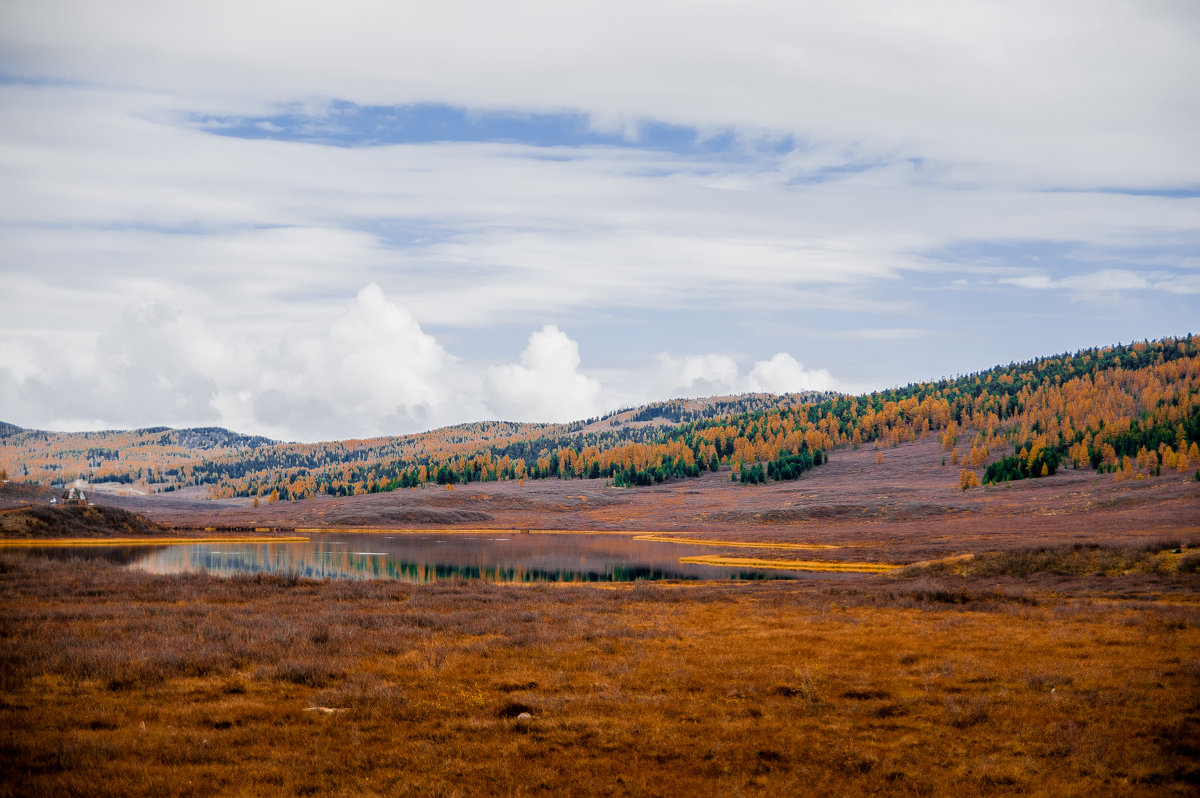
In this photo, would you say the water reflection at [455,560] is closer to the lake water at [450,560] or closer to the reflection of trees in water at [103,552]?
the lake water at [450,560]

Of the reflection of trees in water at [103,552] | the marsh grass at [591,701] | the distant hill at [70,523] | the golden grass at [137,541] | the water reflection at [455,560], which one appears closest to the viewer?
the marsh grass at [591,701]

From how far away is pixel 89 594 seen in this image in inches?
1443

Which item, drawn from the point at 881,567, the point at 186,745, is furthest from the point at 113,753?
the point at 881,567

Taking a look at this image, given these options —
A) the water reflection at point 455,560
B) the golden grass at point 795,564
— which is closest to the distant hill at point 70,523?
the water reflection at point 455,560

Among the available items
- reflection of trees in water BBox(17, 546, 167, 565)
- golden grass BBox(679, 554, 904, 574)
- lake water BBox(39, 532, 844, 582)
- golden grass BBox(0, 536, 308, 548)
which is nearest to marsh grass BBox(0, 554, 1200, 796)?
lake water BBox(39, 532, 844, 582)

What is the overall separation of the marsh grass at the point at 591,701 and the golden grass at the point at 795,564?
3820 centimetres

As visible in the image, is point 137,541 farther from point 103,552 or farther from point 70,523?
point 103,552

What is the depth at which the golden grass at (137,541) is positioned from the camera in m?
87.8

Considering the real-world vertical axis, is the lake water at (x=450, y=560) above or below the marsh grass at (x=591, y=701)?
below

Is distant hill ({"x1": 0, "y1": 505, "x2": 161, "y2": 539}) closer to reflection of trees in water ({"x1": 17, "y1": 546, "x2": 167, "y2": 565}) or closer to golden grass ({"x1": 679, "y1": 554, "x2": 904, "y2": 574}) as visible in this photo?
reflection of trees in water ({"x1": 17, "y1": 546, "x2": 167, "y2": 565})

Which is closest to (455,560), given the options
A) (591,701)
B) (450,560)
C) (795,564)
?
(450,560)

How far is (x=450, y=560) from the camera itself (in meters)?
83.1

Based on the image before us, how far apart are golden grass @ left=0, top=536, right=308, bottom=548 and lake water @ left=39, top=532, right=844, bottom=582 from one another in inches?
168

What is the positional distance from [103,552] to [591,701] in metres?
80.5
